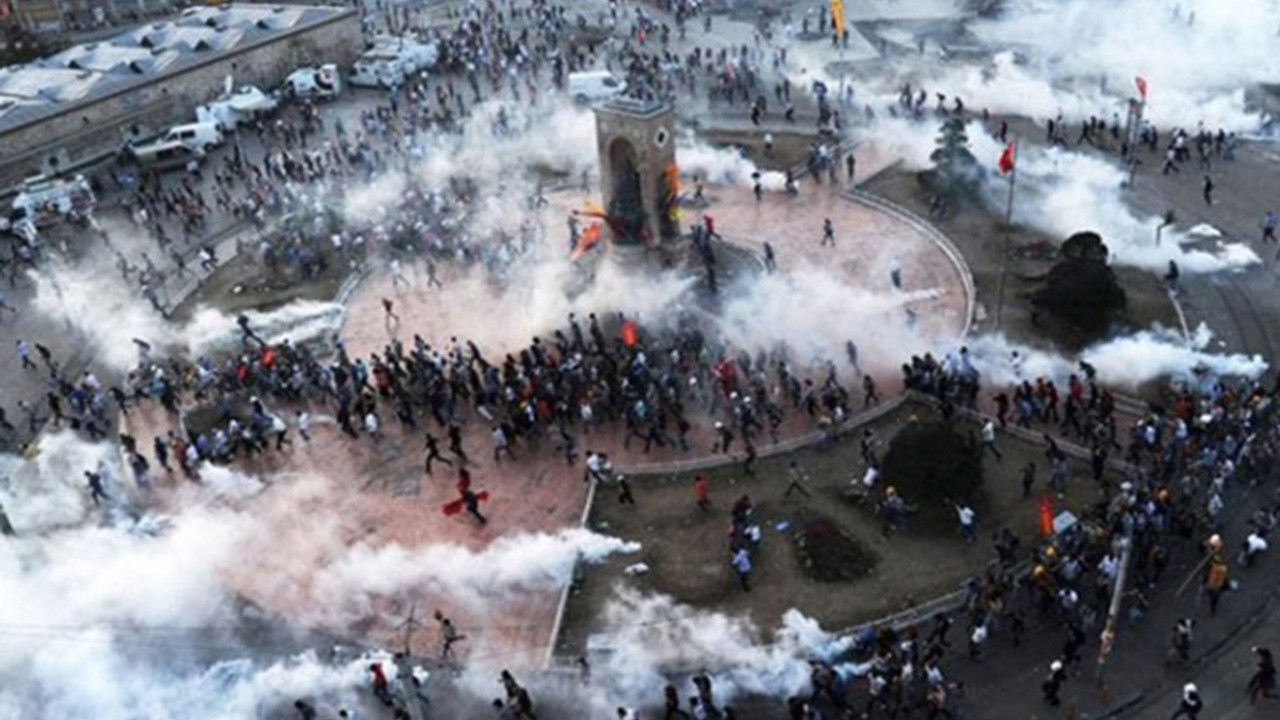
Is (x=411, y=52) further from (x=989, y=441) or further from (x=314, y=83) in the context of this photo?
(x=989, y=441)

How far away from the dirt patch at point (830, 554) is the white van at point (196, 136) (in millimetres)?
35186

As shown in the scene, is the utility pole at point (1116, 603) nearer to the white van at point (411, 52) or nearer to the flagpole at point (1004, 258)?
the flagpole at point (1004, 258)

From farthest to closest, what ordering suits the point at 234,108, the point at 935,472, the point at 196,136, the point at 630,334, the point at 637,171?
the point at 234,108 → the point at 196,136 → the point at 637,171 → the point at 630,334 → the point at 935,472

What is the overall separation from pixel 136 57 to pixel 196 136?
20.7 feet

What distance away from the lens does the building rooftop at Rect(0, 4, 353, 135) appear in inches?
1944

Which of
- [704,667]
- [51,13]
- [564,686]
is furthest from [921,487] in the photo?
[51,13]

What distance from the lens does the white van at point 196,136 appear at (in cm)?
4981

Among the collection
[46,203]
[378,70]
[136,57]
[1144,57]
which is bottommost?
[1144,57]

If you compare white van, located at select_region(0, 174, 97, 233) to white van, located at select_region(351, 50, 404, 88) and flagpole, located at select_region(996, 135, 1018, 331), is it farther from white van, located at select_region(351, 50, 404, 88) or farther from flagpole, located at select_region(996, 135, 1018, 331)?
flagpole, located at select_region(996, 135, 1018, 331)

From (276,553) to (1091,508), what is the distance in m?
17.3

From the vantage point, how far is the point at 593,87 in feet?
167

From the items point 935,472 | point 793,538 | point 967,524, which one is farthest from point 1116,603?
point 793,538

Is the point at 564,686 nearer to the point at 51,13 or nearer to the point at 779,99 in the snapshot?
the point at 779,99

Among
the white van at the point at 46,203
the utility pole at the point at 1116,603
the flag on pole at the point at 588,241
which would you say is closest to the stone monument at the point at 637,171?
the flag on pole at the point at 588,241
